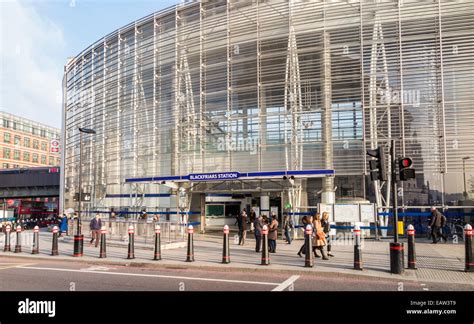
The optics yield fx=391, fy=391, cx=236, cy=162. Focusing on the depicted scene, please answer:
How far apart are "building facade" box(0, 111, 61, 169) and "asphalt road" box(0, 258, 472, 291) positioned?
7770 centimetres

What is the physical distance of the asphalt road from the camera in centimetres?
902

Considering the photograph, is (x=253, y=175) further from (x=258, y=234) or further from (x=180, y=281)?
(x=180, y=281)

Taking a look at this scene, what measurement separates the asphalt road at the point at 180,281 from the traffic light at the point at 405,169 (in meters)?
3.07

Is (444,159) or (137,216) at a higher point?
(444,159)

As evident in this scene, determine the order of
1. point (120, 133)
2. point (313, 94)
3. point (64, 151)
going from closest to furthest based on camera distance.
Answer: point (313, 94)
point (120, 133)
point (64, 151)

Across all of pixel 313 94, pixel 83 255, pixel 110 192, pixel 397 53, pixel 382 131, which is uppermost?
pixel 397 53

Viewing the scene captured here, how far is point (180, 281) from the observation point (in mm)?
9953

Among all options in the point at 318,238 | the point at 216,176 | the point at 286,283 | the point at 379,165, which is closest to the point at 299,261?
the point at 318,238

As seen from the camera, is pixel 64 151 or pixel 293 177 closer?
pixel 293 177

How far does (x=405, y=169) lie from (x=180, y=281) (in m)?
7.03

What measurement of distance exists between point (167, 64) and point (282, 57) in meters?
8.16
